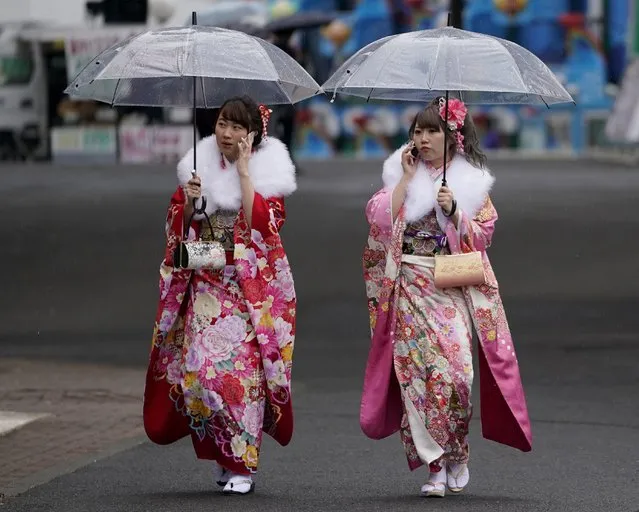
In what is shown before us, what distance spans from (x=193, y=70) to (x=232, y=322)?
1011mm

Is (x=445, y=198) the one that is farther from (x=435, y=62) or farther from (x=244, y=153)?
(x=244, y=153)

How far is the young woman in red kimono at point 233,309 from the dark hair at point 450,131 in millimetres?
579

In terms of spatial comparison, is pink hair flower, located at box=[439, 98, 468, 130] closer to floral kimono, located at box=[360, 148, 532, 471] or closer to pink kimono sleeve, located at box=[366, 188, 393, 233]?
floral kimono, located at box=[360, 148, 532, 471]

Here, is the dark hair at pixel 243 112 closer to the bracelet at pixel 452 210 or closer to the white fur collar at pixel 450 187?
the white fur collar at pixel 450 187

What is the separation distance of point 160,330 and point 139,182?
17549 mm

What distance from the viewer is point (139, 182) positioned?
2412 centimetres

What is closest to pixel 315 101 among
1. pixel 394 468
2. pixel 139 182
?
pixel 139 182

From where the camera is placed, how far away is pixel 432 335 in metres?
6.50

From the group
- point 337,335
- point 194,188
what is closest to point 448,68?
point 194,188

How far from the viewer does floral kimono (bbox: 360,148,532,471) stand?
6.48m

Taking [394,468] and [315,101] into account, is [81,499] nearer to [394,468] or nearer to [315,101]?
[394,468]

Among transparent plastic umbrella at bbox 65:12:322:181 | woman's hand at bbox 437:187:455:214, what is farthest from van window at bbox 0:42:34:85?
woman's hand at bbox 437:187:455:214

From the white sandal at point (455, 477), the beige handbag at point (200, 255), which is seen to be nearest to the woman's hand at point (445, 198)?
the beige handbag at point (200, 255)

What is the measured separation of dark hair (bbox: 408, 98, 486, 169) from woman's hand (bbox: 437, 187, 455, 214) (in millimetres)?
271
